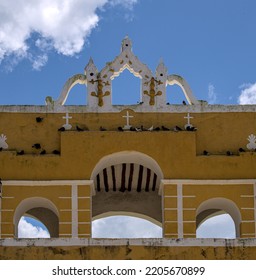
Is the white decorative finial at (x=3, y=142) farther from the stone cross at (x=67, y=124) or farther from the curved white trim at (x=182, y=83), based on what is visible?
the curved white trim at (x=182, y=83)

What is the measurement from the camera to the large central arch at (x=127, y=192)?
3178 cm

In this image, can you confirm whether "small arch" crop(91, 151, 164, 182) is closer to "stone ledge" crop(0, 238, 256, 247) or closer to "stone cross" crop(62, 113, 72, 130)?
"stone cross" crop(62, 113, 72, 130)

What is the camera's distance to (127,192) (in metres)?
33.1

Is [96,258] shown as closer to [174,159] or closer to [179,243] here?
[179,243]

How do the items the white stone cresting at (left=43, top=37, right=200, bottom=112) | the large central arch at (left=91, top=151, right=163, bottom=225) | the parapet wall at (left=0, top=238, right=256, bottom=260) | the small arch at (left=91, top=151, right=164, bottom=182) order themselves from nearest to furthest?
the parapet wall at (left=0, top=238, right=256, bottom=260) → the small arch at (left=91, top=151, right=164, bottom=182) → the white stone cresting at (left=43, top=37, right=200, bottom=112) → the large central arch at (left=91, top=151, right=163, bottom=225)

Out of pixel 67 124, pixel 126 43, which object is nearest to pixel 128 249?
pixel 67 124

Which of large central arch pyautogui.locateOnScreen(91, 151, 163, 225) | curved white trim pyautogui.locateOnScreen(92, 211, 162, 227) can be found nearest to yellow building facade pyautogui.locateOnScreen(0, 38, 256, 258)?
large central arch pyautogui.locateOnScreen(91, 151, 163, 225)

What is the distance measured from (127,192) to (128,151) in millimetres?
4380

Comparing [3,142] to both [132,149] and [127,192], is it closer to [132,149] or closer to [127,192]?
[132,149]

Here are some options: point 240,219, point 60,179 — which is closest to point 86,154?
point 60,179

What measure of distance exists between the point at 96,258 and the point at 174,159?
18.2ft

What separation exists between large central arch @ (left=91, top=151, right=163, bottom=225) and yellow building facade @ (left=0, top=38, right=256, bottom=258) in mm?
1374

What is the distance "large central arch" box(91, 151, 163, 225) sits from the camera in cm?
3178

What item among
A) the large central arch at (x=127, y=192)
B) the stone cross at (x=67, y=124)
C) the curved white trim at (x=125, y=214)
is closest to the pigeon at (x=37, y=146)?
the stone cross at (x=67, y=124)
